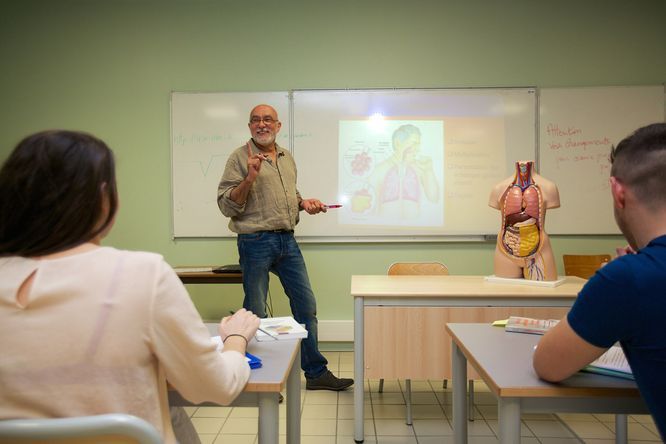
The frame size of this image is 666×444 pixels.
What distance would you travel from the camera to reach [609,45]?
3576 millimetres

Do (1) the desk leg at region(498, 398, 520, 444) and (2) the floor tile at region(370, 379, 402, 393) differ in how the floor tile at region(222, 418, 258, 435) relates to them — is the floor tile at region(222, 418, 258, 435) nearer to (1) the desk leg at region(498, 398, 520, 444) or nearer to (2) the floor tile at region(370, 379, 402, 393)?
(2) the floor tile at region(370, 379, 402, 393)

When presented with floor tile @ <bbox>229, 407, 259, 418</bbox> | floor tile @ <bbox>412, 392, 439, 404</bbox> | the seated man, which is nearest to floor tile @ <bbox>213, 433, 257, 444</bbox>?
floor tile @ <bbox>229, 407, 259, 418</bbox>

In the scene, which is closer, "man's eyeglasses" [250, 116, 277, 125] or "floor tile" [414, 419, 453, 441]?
"floor tile" [414, 419, 453, 441]

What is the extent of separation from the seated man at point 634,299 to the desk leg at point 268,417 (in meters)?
0.61

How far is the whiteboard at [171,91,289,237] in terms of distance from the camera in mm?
3619

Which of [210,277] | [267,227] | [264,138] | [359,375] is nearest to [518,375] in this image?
[359,375]

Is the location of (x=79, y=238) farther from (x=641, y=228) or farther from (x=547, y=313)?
(x=547, y=313)

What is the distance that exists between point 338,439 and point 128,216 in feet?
8.34

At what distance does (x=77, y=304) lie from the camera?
28.3 inches

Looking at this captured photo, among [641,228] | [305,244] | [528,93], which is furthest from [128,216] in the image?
[641,228]

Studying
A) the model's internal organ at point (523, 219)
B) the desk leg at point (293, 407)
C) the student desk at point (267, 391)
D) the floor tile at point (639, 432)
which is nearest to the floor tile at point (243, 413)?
the desk leg at point (293, 407)

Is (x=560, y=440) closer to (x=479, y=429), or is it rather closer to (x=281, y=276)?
(x=479, y=429)

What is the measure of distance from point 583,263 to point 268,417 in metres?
3.01

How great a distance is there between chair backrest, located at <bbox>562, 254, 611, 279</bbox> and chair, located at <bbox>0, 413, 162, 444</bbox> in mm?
3253
